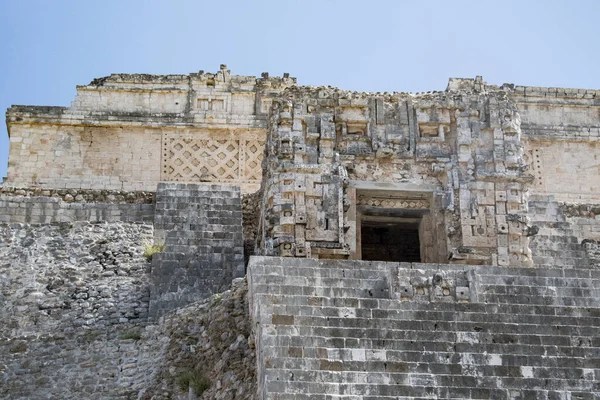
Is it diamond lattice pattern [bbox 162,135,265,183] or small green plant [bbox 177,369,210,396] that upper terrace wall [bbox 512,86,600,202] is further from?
small green plant [bbox 177,369,210,396]

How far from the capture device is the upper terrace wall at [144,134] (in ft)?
74.2

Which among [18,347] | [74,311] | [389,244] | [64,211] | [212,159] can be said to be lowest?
[18,347]

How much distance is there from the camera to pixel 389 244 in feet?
66.6

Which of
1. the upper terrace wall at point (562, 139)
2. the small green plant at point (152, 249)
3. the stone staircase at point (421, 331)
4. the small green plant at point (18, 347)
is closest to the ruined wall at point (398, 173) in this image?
the small green plant at point (152, 249)

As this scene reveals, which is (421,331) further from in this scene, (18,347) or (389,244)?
(389,244)

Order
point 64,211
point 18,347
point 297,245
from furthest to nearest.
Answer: point 64,211
point 297,245
point 18,347

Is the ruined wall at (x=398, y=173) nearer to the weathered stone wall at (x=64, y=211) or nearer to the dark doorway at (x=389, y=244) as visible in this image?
the dark doorway at (x=389, y=244)

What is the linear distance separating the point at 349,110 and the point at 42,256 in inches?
208

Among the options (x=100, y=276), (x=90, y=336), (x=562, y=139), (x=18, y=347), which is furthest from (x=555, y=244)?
(x=18, y=347)

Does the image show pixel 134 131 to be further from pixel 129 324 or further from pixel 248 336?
pixel 248 336

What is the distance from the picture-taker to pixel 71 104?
23.1 meters

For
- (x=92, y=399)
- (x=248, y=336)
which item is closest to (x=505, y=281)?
(x=248, y=336)

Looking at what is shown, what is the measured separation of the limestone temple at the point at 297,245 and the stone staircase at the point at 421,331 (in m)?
0.03

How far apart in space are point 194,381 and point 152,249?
3887 mm
